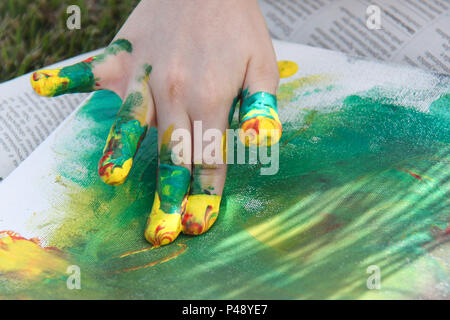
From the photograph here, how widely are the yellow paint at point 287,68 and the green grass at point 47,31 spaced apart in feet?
1.92

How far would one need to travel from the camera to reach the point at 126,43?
0.83 metres

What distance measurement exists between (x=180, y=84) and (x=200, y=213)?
0.22 metres

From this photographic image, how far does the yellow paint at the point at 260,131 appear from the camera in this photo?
651mm

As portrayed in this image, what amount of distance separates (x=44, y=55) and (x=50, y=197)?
2.09 ft

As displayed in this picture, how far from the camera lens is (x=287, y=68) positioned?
3.35 feet

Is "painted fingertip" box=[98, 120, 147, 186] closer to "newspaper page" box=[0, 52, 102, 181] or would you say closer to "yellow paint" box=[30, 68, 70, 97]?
"yellow paint" box=[30, 68, 70, 97]

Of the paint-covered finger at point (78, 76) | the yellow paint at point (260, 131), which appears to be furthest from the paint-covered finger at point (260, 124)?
the paint-covered finger at point (78, 76)

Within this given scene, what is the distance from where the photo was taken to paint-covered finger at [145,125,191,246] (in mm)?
695

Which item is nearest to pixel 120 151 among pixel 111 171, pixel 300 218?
pixel 111 171

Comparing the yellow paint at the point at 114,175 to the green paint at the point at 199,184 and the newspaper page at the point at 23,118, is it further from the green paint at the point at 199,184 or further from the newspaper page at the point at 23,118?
the newspaper page at the point at 23,118

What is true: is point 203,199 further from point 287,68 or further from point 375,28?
point 375,28

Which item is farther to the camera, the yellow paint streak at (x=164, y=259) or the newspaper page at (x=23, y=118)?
the newspaper page at (x=23, y=118)

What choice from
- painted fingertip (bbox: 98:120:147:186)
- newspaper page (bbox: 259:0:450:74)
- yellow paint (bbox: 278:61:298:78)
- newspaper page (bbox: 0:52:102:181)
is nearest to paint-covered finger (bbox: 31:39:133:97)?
painted fingertip (bbox: 98:120:147:186)
